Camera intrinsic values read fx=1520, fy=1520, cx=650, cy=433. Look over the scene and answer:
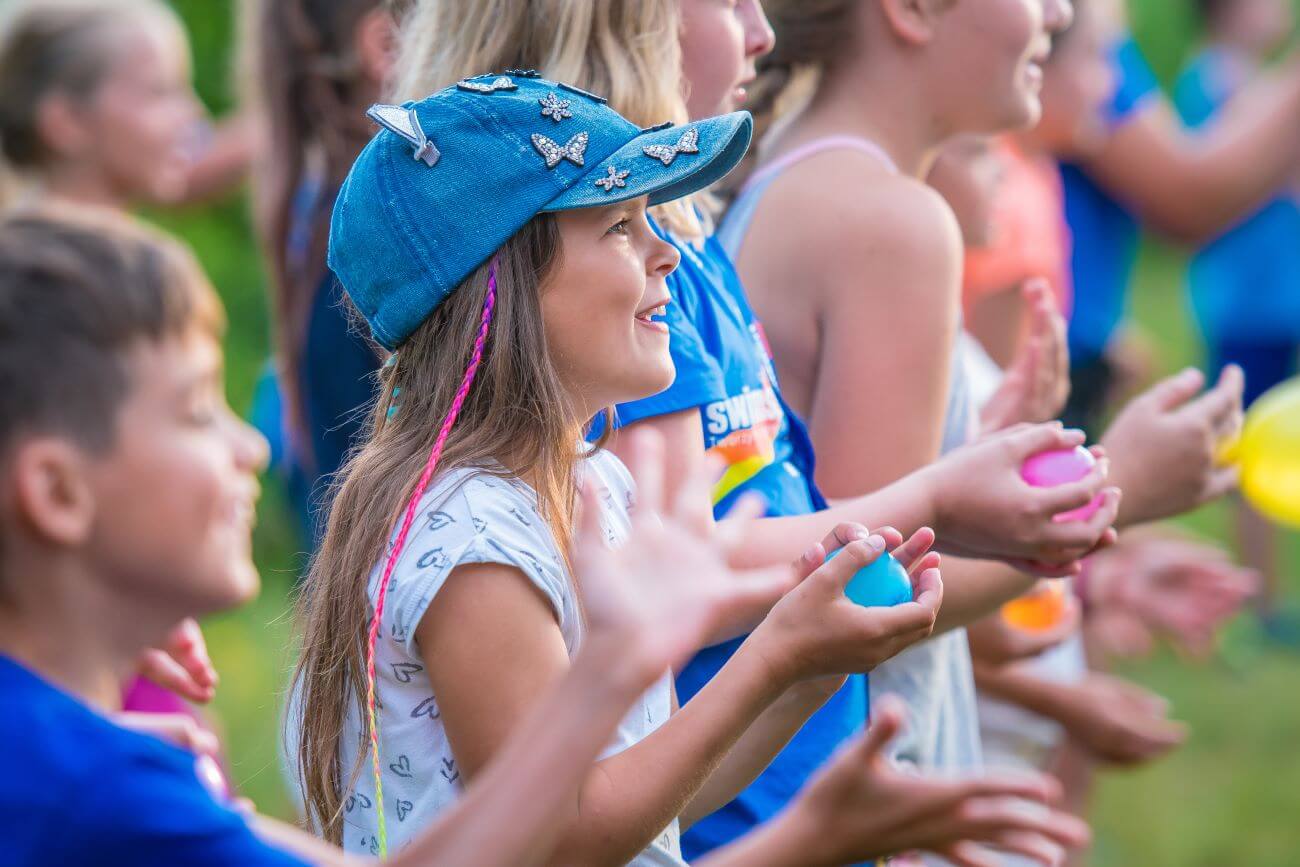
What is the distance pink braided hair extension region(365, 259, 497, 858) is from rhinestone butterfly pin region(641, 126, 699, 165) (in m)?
0.24

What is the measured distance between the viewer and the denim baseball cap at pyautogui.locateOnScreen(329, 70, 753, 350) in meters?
1.84

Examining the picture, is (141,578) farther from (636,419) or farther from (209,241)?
(209,241)

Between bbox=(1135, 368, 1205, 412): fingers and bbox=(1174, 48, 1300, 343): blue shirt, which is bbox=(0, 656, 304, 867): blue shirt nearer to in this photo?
bbox=(1135, 368, 1205, 412): fingers

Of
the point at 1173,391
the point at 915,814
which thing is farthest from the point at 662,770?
the point at 1173,391

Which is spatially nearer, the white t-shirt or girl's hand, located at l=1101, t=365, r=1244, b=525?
the white t-shirt

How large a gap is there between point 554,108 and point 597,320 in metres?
0.27

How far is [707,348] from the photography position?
215 cm

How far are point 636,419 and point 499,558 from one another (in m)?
0.44

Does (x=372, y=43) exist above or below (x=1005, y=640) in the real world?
above

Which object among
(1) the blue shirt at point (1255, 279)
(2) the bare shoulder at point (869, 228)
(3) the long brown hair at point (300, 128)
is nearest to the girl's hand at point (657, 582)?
(2) the bare shoulder at point (869, 228)

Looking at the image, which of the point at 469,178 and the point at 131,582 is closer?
the point at 131,582

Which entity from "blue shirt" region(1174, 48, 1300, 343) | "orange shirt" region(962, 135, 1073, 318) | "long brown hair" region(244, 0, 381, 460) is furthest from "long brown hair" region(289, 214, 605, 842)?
"blue shirt" region(1174, 48, 1300, 343)

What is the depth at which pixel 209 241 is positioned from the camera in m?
8.03

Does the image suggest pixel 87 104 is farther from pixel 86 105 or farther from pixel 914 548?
pixel 914 548
